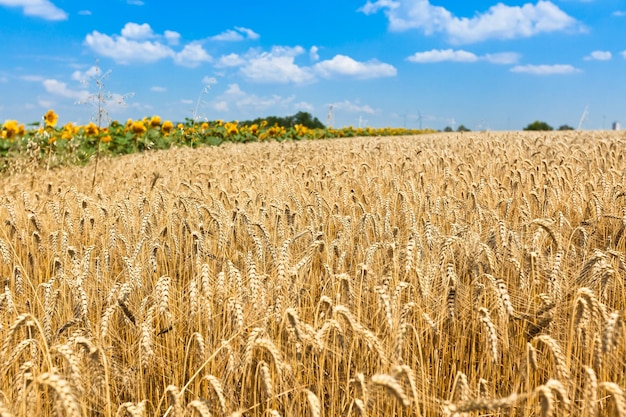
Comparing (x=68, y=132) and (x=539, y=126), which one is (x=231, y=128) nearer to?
(x=68, y=132)

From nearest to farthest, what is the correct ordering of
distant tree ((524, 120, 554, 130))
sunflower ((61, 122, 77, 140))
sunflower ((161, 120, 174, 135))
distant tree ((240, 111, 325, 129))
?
sunflower ((61, 122, 77, 140))
sunflower ((161, 120, 174, 135))
distant tree ((240, 111, 325, 129))
distant tree ((524, 120, 554, 130))

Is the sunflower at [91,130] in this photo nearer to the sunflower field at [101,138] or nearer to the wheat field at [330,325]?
the sunflower field at [101,138]

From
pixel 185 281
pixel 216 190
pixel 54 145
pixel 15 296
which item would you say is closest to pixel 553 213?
pixel 185 281

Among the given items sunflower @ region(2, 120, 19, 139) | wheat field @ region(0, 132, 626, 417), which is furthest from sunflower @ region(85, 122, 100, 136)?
wheat field @ region(0, 132, 626, 417)

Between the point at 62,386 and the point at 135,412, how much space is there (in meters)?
0.23

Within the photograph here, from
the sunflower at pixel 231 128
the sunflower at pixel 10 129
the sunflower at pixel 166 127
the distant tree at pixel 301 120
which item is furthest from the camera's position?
the distant tree at pixel 301 120

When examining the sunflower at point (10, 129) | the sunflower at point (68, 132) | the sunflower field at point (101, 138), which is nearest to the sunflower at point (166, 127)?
the sunflower field at point (101, 138)

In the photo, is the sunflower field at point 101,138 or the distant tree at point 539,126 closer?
the sunflower field at point 101,138

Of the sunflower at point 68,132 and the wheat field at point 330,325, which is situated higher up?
the sunflower at point 68,132

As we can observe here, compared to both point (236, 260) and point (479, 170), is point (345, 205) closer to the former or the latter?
point (236, 260)

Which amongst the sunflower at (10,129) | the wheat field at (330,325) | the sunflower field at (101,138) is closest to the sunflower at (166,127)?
the sunflower field at (101,138)

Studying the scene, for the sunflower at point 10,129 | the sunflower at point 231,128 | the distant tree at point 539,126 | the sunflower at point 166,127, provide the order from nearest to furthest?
the sunflower at point 10,129 → the sunflower at point 166,127 → the sunflower at point 231,128 → the distant tree at point 539,126

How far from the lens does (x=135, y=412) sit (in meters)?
1.27

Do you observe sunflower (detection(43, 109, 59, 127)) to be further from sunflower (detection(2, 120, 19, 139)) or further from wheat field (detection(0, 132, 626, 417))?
wheat field (detection(0, 132, 626, 417))
